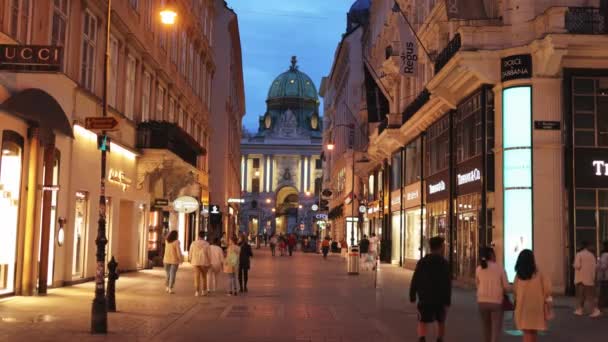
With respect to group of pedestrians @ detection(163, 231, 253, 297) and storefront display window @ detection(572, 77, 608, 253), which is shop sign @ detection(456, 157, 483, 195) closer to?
storefront display window @ detection(572, 77, 608, 253)

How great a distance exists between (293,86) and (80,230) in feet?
503

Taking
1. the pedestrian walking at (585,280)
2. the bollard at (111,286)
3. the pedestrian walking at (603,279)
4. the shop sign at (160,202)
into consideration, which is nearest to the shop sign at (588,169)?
the pedestrian walking at (603,279)

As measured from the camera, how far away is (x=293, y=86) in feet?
577

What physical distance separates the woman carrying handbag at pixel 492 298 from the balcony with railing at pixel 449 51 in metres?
15.3

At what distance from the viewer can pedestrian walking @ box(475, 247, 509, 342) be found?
11.3 m

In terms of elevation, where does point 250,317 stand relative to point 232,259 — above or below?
below

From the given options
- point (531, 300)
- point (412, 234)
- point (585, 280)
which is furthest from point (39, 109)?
point (412, 234)

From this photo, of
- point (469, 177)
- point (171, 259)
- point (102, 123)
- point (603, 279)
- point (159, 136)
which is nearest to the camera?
point (102, 123)

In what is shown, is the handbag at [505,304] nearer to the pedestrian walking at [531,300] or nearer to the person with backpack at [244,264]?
the pedestrian walking at [531,300]

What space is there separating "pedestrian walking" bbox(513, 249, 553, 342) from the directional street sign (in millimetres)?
7777

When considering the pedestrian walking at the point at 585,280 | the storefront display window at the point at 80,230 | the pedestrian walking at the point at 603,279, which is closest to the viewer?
the pedestrian walking at the point at 585,280

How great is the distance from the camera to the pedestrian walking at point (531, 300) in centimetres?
1017

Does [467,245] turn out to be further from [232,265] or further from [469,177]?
[232,265]

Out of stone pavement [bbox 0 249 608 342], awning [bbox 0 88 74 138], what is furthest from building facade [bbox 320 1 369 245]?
awning [bbox 0 88 74 138]
